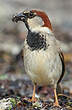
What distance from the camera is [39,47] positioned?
6.41 metres

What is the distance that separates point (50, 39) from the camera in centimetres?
655

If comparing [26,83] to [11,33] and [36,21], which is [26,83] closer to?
[36,21]

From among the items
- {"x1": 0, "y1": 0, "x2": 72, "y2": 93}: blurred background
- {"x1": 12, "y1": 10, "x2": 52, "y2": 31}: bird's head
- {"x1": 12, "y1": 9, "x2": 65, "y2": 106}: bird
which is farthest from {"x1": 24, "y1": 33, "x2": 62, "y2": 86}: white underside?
{"x1": 0, "y1": 0, "x2": 72, "y2": 93}: blurred background

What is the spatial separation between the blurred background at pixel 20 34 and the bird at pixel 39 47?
1509 mm

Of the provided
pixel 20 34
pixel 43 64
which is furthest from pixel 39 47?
pixel 20 34

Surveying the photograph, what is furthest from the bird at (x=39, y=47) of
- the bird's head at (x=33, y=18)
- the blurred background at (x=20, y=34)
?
the blurred background at (x=20, y=34)

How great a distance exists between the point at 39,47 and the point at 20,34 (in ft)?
26.9

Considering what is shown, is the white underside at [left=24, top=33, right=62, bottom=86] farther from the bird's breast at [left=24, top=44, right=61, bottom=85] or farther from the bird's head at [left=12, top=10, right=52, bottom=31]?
the bird's head at [left=12, top=10, right=52, bottom=31]

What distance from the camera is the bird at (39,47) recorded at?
6.41 m

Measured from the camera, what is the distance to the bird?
6414mm

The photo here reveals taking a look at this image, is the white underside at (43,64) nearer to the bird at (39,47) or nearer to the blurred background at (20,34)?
the bird at (39,47)

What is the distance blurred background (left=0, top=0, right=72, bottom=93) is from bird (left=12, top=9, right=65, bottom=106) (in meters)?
1.51

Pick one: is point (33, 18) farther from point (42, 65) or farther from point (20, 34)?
point (20, 34)

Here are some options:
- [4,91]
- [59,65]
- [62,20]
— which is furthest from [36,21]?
[62,20]
